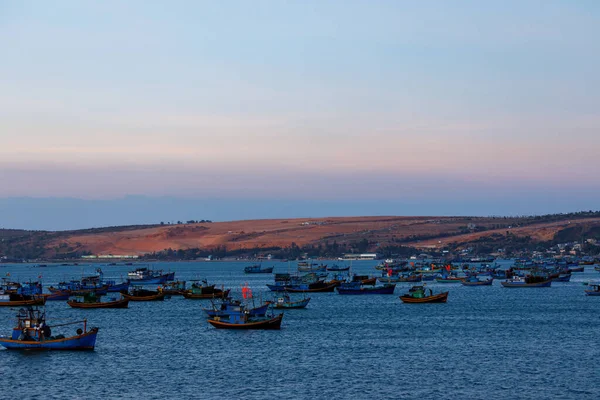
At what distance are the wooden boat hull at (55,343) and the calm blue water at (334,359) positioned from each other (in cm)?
59

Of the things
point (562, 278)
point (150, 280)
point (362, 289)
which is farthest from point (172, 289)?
point (562, 278)

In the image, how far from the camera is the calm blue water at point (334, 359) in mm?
45062

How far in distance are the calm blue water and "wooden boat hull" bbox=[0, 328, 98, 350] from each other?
0.59 metres

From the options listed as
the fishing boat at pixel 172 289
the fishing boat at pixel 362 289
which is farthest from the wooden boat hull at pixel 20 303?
the fishing boat at pixel 362 289

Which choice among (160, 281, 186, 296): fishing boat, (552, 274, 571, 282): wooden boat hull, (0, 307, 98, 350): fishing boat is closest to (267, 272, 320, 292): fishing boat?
(160, 281, 186, 296): fishing boat

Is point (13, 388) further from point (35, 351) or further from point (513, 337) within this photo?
point (513, 337)

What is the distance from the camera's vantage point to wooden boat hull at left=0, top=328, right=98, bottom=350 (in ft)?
183

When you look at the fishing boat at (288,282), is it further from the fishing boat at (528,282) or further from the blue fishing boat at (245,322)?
the blue fishing boat at (245,322)

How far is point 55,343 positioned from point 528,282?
9080 centimetres

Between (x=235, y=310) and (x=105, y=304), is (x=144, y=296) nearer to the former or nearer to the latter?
(x=105, y=304)

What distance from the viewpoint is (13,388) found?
4622cm

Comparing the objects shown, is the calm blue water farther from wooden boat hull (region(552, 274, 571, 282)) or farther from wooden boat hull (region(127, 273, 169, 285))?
wooden boat hull (region(127, 273, 169, 285))

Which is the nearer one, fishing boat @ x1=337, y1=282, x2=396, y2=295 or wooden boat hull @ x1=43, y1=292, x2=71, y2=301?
fishing boat @ x1=337, y1=282, x2=396, y2=295

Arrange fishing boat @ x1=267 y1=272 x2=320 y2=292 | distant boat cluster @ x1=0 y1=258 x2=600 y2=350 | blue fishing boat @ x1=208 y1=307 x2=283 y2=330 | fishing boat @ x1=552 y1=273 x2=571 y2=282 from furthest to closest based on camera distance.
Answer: fishing boat @ x1=552 y1=273 x2=571 y2=282 < fishing boat @ x1=267 y1=272 x2=320 y2=292 < blue fishing boat @ x1=208 y1=307 x2=283 y2=330 < distant boat cluster @ x1=0 y1=258 x2=600 y2=350
